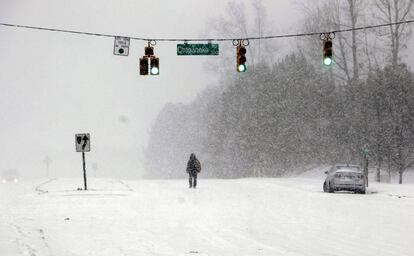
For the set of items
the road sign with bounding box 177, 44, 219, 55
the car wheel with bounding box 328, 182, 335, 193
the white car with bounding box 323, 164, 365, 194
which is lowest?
the car wheel with bounding box 328, 182, 335, 193

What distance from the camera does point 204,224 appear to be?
17406 millimetres

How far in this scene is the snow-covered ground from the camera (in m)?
13.1

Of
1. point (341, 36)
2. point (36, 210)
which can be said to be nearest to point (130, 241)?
point (36, 210)

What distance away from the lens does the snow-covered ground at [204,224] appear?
13070 millimetres

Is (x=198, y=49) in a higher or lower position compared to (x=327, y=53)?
higher

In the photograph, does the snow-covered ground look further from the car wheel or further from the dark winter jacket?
the dark winter jacket

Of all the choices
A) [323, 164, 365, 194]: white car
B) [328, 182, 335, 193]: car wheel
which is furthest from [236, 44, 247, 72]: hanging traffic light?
[328, 182, 335, 193]: car wheel

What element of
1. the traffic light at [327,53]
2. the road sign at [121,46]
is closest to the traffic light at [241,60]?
the traffic light at [327,53]

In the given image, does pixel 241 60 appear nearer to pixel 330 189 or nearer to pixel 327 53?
pixel 327 53

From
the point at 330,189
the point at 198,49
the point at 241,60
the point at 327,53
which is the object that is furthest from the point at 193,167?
the point at 327,53

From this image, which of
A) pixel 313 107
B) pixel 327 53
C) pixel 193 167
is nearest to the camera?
pixel 327 53

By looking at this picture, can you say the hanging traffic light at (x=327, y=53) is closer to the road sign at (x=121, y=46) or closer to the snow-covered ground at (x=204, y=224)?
the snow-covered ground at (x=204, y=224)

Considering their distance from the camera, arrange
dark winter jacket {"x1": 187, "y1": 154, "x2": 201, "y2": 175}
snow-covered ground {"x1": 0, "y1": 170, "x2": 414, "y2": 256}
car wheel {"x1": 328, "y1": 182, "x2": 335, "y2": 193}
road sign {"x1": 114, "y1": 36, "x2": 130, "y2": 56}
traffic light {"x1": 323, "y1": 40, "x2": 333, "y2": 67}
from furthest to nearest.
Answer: dark winter jacket {"x1": 187, "y1": 154, "x2": 201, "y2": 175} → car wheel {"x1": 328, "y1": 182, "x2": 335, "y2": 193} → road sign {"x1": 114, "y1": 36, "x2": 130, "y2": 56} → traffic light {"x1": 323, "y1": 40, "x2": 333, "y2": 67} → snow-covered ground {"x1": 0, "y1": 170, "x2": 414, "y2": 256}

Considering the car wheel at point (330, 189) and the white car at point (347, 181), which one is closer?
the white car at point (347, 181)
